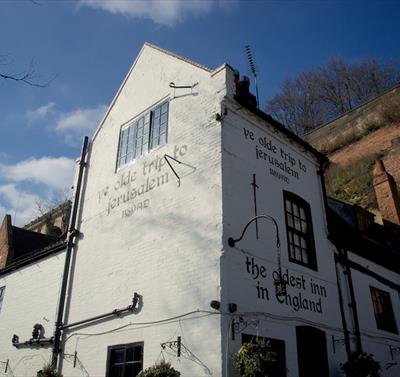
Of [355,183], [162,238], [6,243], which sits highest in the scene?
[355,183]

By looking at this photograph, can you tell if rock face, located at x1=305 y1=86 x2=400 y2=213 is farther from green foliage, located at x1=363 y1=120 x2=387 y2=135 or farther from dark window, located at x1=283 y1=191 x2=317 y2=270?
dark window, located at x1=283 y1=191 x2=317 y2=270

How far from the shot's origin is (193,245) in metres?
8.05

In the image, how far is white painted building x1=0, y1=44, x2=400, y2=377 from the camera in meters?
7.55

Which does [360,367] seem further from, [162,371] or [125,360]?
[125,360]

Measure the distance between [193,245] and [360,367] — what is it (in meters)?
Answer: 4.62

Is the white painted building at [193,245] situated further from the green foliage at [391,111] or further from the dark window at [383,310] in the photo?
the green foliage at [391,111]

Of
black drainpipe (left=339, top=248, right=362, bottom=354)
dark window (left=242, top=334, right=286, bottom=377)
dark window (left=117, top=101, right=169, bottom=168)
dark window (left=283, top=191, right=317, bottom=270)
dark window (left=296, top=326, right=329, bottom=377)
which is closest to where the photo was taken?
dark window (left=242, top=334, right=286, bottom=377)

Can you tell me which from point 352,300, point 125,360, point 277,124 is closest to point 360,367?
point 352,300

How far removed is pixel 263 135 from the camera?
993 centimetres

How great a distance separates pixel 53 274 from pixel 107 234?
8.71 feet

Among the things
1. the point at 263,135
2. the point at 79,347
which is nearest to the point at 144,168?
the point at 263,135

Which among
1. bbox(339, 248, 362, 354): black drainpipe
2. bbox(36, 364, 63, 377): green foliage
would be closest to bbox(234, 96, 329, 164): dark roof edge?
bbox(339, 248, 362, 354): black drainpipe

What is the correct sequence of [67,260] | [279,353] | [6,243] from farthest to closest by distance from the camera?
[6,243] < [67,260] < [279,353]

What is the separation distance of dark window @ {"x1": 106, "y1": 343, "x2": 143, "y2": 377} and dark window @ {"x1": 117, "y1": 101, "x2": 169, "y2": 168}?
4.76m
